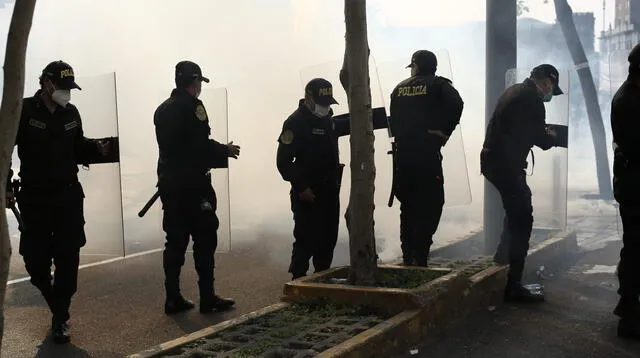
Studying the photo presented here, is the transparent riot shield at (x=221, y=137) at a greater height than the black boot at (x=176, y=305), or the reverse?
the transparent riot shield at (x=221, y=137)

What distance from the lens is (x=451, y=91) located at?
17.0 feet

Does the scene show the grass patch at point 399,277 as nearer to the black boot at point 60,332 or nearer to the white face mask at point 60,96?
the black boot at point 60,332

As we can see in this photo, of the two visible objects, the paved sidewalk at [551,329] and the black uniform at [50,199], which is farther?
the black uniform at [50,199]

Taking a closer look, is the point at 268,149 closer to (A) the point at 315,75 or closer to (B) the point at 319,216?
(A) the point at 315,75

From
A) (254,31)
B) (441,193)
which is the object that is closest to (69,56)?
(254,31)

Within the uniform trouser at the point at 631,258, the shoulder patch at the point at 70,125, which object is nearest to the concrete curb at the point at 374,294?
the uniform trouser at the point at 631,258

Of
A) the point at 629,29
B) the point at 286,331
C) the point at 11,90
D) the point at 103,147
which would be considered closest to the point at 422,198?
the point at 286,331

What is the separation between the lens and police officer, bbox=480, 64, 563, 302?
206 inches

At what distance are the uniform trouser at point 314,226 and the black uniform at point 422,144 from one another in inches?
21.2

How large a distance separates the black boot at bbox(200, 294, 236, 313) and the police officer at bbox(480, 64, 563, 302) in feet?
6.59

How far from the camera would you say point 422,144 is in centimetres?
530

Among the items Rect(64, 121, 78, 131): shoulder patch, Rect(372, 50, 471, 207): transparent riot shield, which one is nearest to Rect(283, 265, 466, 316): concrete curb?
Rect(64, 121, 78, 131): shoulder patch

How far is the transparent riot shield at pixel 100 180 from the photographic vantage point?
605 centimetres

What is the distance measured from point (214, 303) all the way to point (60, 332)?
1080 millimetres
